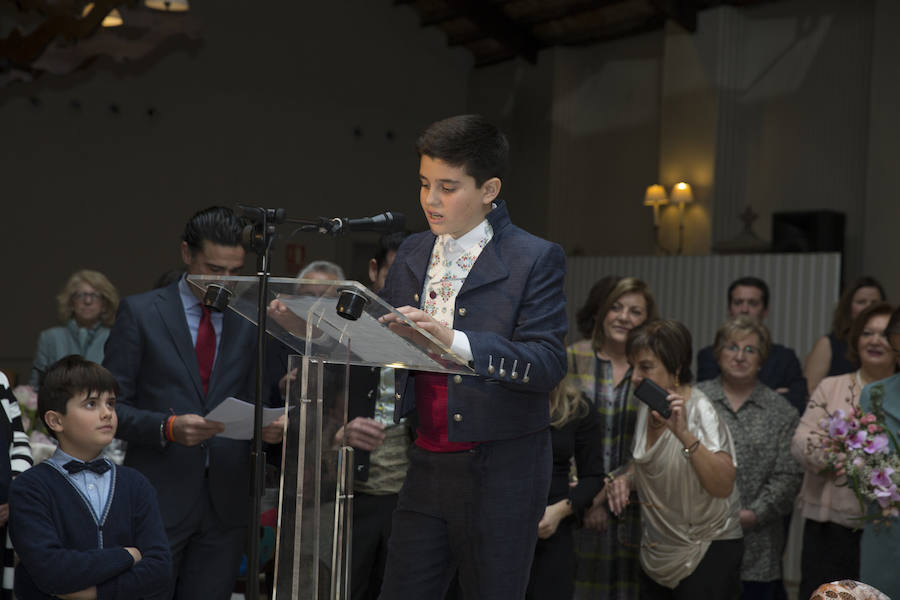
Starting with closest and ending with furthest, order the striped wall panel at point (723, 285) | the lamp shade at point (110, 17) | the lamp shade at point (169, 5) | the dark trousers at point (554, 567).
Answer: the dark trousers at point (554, 567), the lamp shade at point (110, 17), the striped wall panel at point (723, 285), the lamp shade at point (169, 5)

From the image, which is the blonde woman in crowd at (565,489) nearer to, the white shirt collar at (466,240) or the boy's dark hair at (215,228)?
the boy's dark hair at (215,228)

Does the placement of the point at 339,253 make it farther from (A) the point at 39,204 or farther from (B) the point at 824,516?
(B) the point at 824,516

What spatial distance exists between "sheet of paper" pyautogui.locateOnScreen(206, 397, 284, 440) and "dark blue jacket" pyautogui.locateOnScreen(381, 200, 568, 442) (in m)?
0.47

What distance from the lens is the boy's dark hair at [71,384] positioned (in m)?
2.58

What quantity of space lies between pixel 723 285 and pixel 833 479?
4.35m

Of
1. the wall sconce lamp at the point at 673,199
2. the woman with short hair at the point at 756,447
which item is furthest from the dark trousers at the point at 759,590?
the wall sconce lamp at the point at 673,199

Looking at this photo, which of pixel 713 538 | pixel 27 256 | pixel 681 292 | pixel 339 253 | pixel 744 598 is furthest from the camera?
pixel 339 253

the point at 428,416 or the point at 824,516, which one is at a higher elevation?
the point at 428,416

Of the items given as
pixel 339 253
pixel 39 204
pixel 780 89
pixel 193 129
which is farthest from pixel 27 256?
pixel 780 89

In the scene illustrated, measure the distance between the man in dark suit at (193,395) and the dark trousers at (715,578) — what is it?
4.94 feet

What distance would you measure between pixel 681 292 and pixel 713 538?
4.81m

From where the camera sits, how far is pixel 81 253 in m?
9.59

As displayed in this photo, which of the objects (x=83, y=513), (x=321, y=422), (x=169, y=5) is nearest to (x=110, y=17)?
(x=169, y=5)

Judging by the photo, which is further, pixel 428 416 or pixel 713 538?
pixel 713 538
